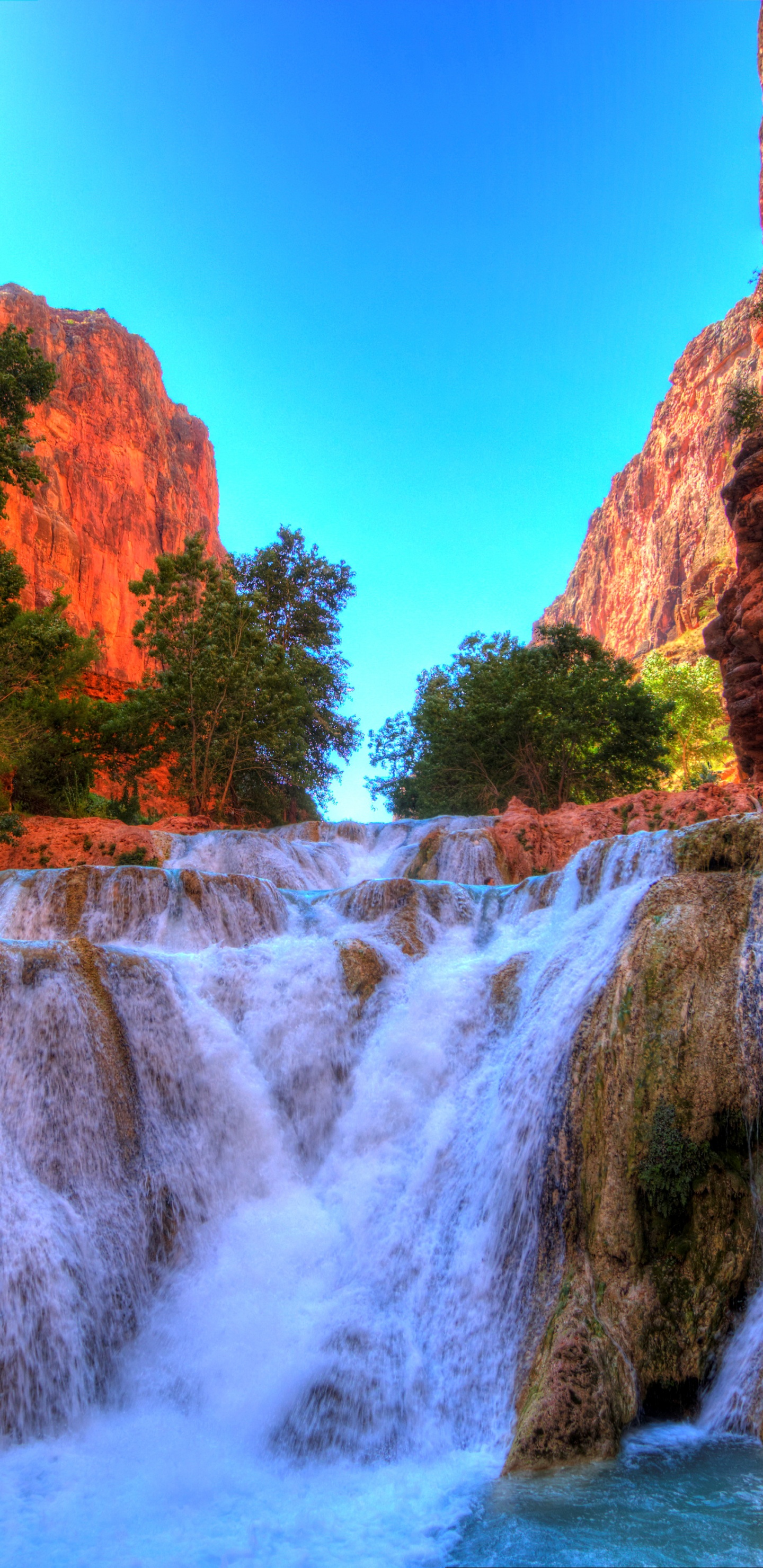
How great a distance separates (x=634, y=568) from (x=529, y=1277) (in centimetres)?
9086

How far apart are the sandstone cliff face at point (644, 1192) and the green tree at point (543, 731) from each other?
702 inches

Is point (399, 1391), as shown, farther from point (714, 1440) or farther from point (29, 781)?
point (29, 781)

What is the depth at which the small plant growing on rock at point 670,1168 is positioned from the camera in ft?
19.0

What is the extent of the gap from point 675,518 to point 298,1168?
77.9 metres

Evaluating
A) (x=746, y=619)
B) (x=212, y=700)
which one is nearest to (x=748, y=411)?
(x=746, y=619)

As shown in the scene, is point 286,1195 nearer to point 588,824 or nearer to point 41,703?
point 588,824

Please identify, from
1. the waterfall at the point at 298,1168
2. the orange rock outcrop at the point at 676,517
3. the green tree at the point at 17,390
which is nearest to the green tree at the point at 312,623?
the green tree at the point at 17,390

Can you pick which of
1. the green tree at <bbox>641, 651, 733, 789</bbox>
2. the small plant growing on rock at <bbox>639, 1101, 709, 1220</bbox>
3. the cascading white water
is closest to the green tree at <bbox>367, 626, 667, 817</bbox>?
the cascading white water

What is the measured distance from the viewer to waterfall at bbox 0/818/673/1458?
232 inches

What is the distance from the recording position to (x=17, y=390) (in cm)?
1794

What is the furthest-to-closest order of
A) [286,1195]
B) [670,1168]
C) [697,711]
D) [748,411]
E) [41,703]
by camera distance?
[697,711] → [748,411] → [41,703] → [286,1195] → [670,1168]

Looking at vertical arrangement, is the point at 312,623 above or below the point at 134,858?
above

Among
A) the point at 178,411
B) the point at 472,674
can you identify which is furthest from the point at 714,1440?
the point at 178,411

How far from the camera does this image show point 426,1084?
880 centimetres
